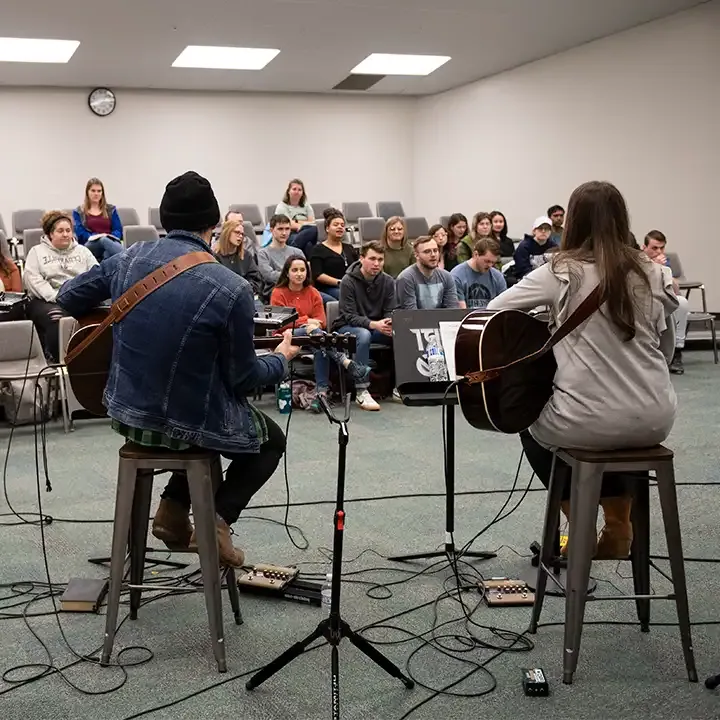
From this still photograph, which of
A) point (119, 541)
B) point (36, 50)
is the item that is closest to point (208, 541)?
point (119, 541)

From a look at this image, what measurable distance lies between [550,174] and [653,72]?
6.42ft

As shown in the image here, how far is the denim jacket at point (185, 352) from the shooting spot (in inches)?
96.2

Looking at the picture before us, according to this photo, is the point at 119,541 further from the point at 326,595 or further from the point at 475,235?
the point at 475,235

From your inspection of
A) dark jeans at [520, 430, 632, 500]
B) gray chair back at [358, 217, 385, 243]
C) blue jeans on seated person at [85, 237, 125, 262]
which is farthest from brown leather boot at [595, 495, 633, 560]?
gray chair back at [358, 217, 385, 243]

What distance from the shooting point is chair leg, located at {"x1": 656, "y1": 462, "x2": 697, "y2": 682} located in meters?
2.49

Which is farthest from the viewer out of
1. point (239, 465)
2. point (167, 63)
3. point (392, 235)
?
point (167, 63)

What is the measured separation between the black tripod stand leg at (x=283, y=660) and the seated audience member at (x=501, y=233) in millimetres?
7720

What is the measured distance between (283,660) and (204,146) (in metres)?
11.2

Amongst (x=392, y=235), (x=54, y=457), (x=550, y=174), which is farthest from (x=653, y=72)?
(x=54, y=457)

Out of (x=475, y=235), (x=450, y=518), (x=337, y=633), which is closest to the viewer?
(x=337, y=633)

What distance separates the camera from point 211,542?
8.50 feet

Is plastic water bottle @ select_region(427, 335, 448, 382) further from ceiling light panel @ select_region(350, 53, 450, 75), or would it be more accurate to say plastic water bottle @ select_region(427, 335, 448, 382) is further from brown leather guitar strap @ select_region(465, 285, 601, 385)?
ceiling light panel @ select_region(350, 53, 450, 75)

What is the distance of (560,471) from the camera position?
2.75 m

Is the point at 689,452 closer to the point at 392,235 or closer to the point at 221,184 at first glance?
the point at 392,235
